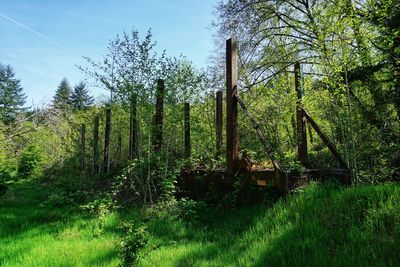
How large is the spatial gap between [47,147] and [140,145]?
1351 cm

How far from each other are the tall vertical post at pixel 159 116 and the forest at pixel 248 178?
1.3 inches

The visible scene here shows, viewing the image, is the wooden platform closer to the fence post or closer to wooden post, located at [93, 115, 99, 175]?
the fence post

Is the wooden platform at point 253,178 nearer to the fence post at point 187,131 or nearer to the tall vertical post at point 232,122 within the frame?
the tall vertical post at point 232,122

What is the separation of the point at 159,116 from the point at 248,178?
349 cm

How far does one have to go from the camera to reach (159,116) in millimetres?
9695

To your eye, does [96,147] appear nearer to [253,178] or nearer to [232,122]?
[232,122]

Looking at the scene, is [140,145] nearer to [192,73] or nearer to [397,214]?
[192,73]

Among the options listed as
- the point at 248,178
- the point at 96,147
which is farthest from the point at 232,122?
the point at 96,147

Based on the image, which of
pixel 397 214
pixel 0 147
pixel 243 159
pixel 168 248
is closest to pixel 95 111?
pixel 0 147

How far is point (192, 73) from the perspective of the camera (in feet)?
33.7

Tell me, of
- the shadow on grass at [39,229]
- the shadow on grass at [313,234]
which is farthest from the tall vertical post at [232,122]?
the shadow on grass at [39,229]

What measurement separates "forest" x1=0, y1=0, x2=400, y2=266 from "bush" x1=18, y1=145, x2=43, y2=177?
7964mm

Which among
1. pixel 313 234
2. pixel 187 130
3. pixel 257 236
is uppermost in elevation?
pixel 187 130

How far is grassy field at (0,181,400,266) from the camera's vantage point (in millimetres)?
4293
